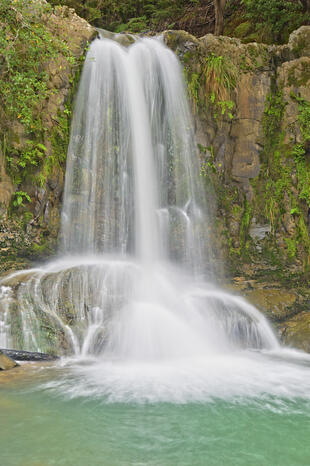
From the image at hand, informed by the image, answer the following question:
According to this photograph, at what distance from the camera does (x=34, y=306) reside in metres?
6.65

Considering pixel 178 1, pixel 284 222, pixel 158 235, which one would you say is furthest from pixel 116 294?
pixel 178 1

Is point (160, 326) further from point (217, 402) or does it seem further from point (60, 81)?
point (60, 81)

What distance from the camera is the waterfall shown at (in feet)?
21.8

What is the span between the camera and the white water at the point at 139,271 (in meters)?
5.79

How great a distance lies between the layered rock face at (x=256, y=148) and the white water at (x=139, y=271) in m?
0.57

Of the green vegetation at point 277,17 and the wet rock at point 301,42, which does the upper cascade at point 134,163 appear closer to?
the wet rock at point 301,42

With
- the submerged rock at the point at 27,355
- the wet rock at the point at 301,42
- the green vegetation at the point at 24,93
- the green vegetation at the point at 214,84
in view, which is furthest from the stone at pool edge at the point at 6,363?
the wet rock at the point at 301,42

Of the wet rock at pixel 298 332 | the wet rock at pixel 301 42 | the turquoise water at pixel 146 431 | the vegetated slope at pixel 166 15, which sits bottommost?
the turquoise water at pixel 146 431

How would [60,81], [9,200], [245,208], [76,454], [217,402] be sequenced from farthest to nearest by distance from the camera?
[245,208] < [60,81] < [9,200] < [217,402] < [76,454]

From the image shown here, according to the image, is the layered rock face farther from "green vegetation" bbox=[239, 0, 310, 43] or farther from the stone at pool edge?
the stone at pool edge

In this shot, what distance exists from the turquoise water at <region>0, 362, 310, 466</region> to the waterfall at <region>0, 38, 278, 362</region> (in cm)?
205

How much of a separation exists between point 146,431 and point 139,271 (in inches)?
186

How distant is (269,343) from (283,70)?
24.1 ft

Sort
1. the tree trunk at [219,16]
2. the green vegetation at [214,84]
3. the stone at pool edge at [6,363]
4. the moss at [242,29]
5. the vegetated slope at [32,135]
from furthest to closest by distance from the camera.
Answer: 1. the tree trunk at [219,16]
2. the moss at [242,29]
3. the green vegetation at [214,84]
4. the vegetated slope at [32,135]
5. the stone at pool edge at [6,363]
